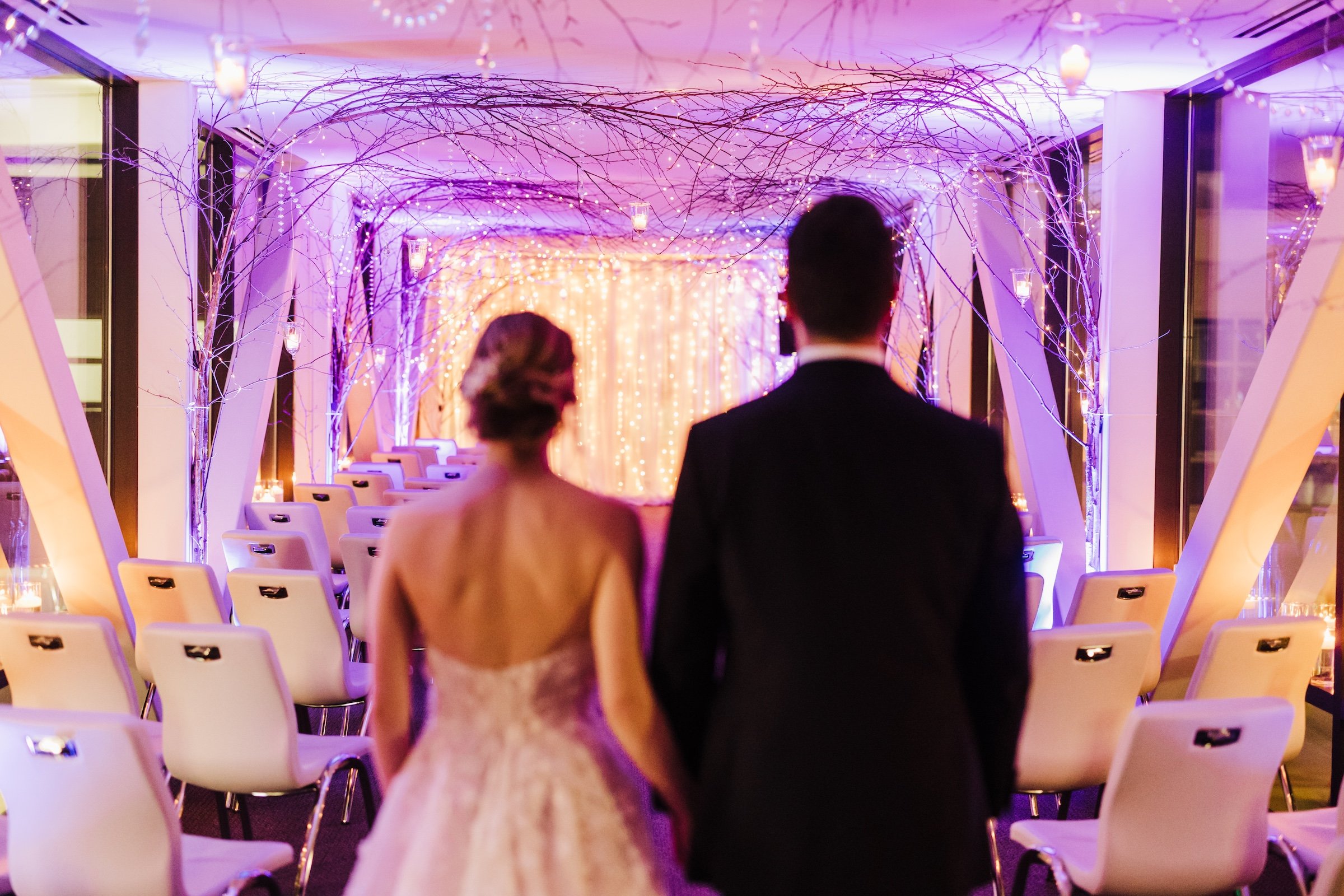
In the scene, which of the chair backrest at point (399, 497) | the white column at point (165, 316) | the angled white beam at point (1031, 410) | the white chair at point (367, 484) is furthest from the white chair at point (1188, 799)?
the white chair at point (367, 484)

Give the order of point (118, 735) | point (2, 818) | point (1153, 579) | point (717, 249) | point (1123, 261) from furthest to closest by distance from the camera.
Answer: point (717, 249) → point (1123, 261) → point (1153, 579) → point (2, 818) → point (118, 735)

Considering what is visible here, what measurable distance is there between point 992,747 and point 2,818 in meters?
2.75

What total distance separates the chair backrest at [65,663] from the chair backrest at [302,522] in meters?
2.49

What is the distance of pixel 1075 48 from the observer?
4809 millimetres

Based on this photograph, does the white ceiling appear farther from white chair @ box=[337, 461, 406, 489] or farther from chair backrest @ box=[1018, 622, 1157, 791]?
white chair @ box=[337, 461, 406, 489]

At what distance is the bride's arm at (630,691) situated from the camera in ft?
6.08

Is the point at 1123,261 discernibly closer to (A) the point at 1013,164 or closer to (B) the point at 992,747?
(A) the point at 1013,164

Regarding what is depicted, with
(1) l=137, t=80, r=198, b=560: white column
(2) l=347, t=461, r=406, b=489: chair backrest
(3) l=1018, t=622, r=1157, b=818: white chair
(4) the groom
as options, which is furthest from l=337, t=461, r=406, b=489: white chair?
(4) the groom

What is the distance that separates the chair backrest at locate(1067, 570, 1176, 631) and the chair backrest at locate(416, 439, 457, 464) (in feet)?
29.6

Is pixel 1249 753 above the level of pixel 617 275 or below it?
below

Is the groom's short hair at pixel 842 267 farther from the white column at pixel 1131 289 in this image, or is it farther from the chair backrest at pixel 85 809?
the white column at pixel 1131 289

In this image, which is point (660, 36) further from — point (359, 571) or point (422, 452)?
point (422, 452)

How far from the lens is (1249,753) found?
9.03 feet

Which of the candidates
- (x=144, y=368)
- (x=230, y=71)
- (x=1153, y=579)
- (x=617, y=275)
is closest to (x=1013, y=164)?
(x=1153, y=579)
